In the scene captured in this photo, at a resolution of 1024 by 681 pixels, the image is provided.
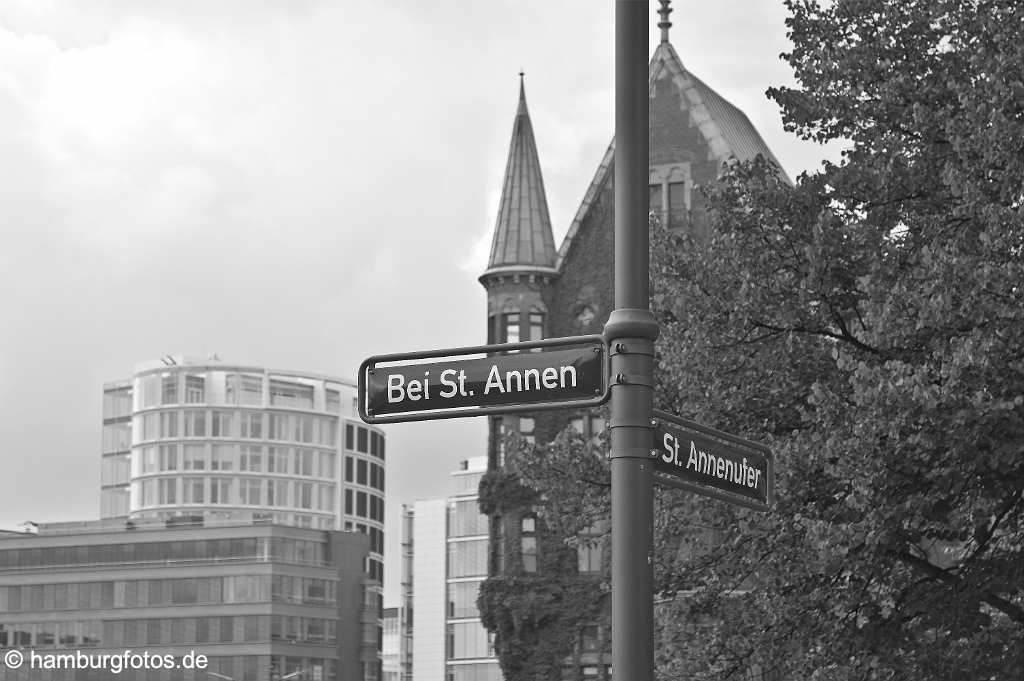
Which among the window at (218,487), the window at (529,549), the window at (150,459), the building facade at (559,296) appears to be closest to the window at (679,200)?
the building facade at (559,296)

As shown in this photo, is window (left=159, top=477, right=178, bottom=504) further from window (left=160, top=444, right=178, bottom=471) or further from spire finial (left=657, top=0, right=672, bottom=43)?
spire finial (left=657, top=0, right=672, bottom=43)

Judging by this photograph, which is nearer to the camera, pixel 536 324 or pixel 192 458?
pixel 536 324

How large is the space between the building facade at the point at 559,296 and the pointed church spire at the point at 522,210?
1.4 inches

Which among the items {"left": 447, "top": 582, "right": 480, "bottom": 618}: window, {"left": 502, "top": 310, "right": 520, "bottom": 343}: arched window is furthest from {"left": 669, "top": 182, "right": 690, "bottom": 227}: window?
{"left": 447, "top": 582, "right": 480, "bottom": 618}: window

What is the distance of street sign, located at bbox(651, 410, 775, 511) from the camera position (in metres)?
11.2

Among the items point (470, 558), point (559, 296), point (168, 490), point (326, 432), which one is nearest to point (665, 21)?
point (559, 296)

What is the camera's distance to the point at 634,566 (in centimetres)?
1092

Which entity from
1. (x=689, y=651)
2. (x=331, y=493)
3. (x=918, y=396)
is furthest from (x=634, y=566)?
(x=331, y=493)

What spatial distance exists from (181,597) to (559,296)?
248 feet

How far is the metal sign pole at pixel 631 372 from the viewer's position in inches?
430

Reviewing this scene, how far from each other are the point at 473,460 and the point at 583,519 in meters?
140

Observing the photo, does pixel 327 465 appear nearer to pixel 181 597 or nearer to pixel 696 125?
pixel 181 597

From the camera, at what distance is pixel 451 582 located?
164 metres

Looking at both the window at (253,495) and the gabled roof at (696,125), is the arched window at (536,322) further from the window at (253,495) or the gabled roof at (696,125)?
the window at (253,495)
